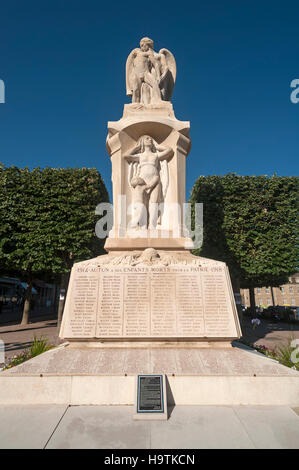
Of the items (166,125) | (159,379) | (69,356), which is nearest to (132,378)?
(159,379)

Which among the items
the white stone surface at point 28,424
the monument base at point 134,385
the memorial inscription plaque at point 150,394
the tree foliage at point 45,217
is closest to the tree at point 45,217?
the tree foliage at point 45,217

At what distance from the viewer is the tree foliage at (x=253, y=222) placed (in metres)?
16.0

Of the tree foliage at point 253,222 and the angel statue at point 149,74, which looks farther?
the tree foliage at point 253,222

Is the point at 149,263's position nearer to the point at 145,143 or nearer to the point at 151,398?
the point at 151,398

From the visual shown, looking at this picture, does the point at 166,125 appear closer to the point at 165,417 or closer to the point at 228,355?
the point at 228,355

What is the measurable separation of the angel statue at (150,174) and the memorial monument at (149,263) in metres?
0.03

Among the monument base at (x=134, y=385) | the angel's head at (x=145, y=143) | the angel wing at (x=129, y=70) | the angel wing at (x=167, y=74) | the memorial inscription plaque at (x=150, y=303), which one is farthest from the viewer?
the angel wing at (x=129, y=70)

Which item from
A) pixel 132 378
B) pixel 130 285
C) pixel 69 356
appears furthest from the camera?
pixel 130 285

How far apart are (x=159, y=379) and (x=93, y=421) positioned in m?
1.05

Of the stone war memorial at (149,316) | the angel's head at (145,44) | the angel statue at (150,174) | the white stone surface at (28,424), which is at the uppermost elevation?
the angel's head at (145,44)

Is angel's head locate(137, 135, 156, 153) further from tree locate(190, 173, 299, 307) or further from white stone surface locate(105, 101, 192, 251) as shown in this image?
tree locate(190, 173, 299, 307)

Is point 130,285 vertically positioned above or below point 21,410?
above

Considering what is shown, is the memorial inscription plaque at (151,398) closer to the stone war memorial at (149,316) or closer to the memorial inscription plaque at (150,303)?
the stone war memorial at (149,316)
